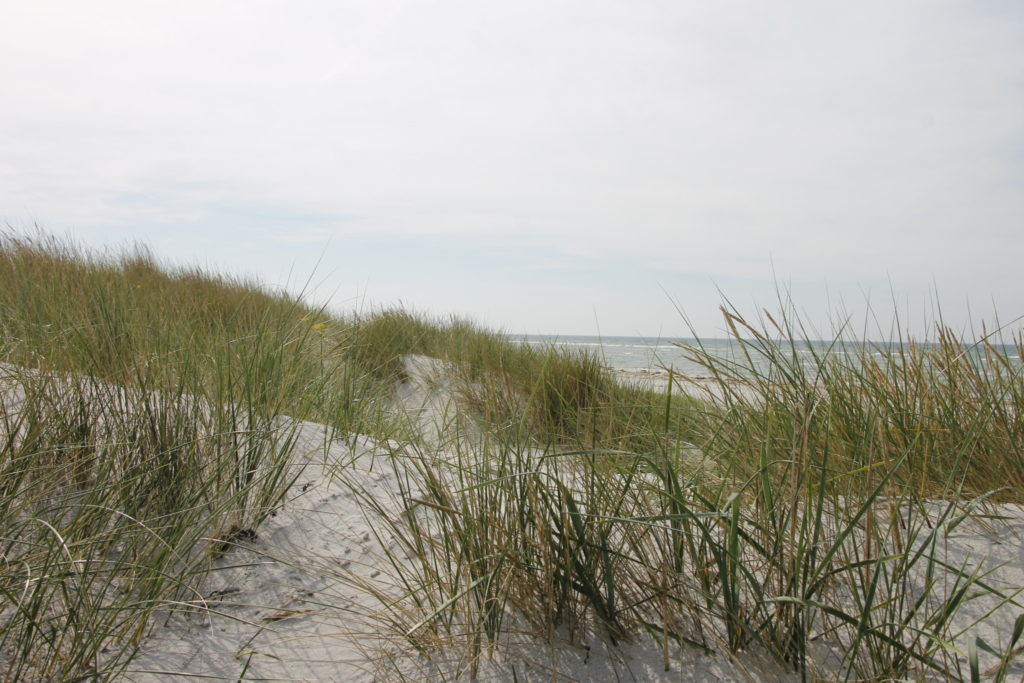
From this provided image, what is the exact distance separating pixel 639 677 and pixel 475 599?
36 centimetres

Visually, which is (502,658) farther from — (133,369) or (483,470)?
(133,369)

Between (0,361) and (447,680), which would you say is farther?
(0,361)

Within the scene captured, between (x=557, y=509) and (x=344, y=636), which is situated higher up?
(x=557, y=509)

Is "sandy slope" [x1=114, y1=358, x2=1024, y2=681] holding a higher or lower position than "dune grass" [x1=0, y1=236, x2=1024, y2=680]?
lower

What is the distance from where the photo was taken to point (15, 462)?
5.18 feet

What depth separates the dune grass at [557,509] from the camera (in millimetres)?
1186

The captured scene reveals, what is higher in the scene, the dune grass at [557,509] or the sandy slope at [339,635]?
the dune grass at [557,509]

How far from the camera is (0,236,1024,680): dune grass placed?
3.89 ft

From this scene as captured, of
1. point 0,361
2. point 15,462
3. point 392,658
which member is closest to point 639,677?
point 392,658

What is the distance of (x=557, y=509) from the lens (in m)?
1.53

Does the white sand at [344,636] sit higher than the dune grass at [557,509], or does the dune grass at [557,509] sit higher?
the dune grass at [557,509]

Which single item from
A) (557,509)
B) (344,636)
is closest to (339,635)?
(344,636)

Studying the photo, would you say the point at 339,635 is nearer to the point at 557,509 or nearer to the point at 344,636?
the point at 344,636

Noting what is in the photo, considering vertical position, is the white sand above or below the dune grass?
below
